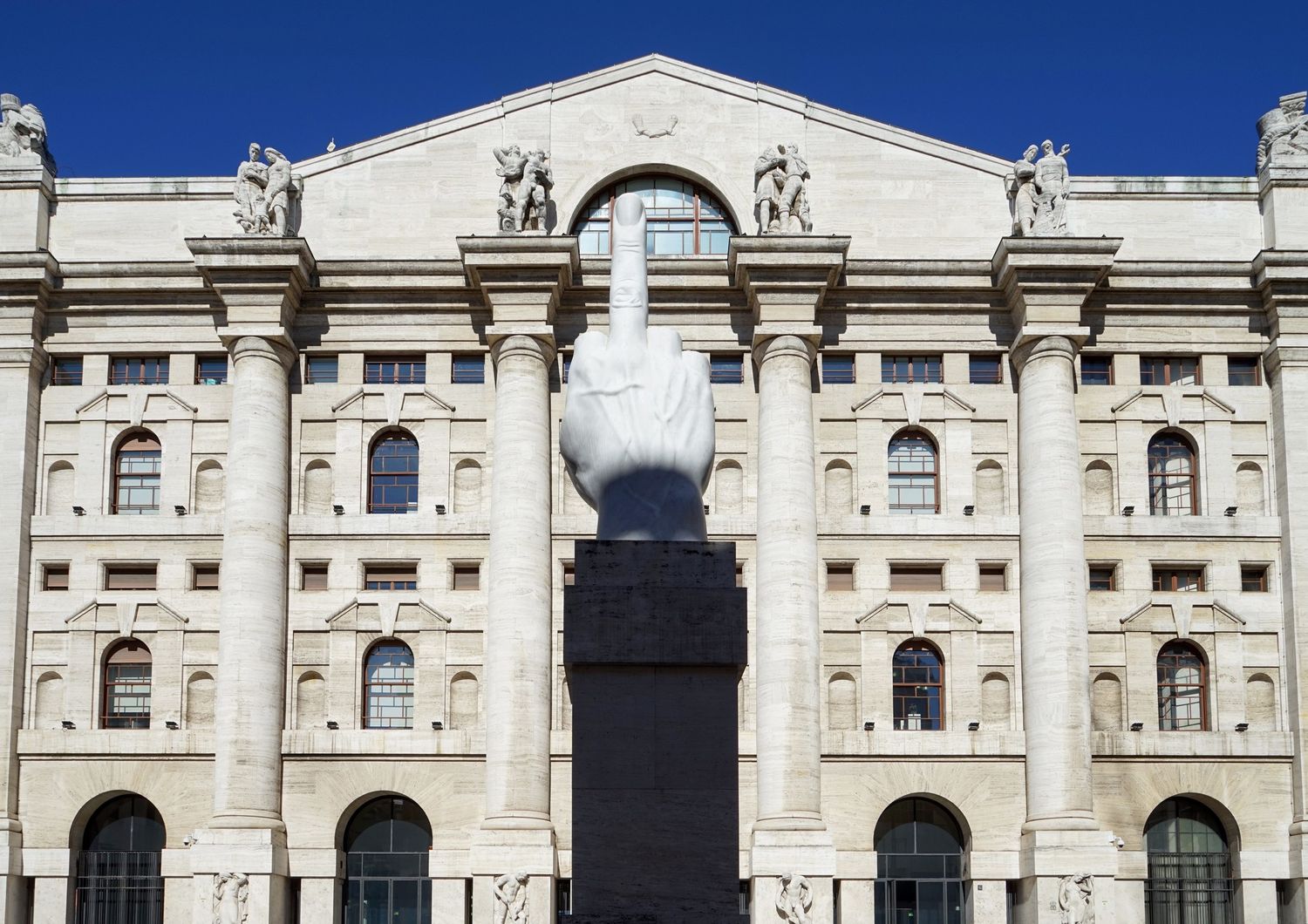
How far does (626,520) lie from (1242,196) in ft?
96.5

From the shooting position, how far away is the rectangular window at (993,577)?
4538 centimetres

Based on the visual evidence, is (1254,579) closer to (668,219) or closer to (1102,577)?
(1102,577)

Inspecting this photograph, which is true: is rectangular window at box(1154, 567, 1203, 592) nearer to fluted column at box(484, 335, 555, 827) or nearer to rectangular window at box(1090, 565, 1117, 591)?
rectangular window at box(1090, 565, 1117, 591)

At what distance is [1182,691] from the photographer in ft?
148

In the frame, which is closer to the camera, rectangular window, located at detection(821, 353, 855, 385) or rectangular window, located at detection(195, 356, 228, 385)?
rectangular window, located at detection(821, 353, 855, 385)

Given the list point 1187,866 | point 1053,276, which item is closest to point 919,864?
point 1187,866

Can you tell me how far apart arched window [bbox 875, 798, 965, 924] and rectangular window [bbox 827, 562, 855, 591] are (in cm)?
491

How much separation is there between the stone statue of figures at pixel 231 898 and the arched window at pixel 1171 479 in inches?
856

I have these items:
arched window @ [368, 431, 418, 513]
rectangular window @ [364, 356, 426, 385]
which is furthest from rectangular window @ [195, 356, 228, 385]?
arched window @ [368, 431, 418, 513]

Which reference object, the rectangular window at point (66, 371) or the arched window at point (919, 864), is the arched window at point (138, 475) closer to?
the rectangular window at point (66, 371)

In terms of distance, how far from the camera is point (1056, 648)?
4334 centimetres

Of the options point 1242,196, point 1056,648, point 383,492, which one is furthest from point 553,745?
point 1242,196

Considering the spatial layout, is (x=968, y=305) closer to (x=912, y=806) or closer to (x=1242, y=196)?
(x=1242, y=196)

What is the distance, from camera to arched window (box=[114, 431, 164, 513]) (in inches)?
1818
